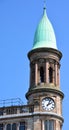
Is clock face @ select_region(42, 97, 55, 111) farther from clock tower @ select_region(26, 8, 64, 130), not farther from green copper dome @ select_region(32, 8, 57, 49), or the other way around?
green copper dome @ select_region(32, 8, 57, 49)

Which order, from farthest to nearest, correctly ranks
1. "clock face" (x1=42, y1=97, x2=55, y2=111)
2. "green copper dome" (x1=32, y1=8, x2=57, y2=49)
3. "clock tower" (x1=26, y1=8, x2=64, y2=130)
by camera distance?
"green copper dome" (x1=32, y1=8, x2=57, y2=49) < "clock face" (x1=42, y1=97, x2=55, y2=111) < "clock tower" (x1=26, y1=8, x2=64, y2=130)

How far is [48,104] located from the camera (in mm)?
77625

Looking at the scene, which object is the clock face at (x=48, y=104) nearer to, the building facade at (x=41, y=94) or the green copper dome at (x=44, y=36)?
the building facade at (x=41, y=94)

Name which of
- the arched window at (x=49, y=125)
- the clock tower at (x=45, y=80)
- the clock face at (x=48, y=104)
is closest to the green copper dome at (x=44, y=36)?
the clock tower at (x=45, y=80)

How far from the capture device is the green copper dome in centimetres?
8169

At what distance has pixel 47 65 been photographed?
80500mm

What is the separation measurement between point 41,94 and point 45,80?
2407 mm

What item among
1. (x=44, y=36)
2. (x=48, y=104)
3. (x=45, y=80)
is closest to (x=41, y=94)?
(x=48, y=104)

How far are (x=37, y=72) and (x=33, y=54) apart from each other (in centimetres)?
297

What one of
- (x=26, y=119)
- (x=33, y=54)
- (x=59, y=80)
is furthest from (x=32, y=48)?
(x=26, y=119)

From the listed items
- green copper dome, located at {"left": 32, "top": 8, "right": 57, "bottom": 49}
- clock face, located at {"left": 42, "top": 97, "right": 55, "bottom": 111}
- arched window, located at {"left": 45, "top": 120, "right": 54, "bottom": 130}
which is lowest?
arched window, located at {"left": 45, "top": 120, "right": 54, "bottom": 130}

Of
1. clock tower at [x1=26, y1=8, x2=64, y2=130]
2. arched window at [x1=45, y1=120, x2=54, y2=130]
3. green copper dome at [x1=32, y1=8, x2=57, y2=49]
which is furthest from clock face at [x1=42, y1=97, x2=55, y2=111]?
green copper dome at [x1=32, y1=8, x2=57, y2=49]

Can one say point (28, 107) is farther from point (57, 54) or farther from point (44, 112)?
point (57, 54)

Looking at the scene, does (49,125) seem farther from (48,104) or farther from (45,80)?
(45,80)
